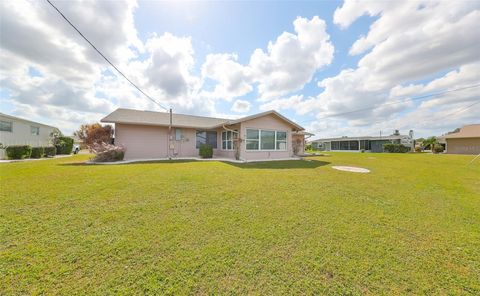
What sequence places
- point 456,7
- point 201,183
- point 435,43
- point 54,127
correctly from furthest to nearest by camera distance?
point 54,127
point 435,43
point 456,7
point 201,183

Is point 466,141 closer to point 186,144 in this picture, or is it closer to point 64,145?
point 186,144

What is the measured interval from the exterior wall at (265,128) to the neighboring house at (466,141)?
26462mm

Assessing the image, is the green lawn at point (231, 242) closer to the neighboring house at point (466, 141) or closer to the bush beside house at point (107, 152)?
the bush beside house at point (107, 152)

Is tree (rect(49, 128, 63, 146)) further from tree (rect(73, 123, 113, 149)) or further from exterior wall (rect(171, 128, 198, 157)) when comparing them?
exterior wall (rect(171, 128, 198, 157))

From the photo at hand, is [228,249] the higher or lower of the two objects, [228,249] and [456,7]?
the lower

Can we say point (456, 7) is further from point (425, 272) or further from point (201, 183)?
point (201, 183)

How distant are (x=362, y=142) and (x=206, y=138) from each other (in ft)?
107

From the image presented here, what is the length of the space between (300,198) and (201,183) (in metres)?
3.18

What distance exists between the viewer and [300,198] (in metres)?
4.69

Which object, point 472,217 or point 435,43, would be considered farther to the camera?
point 435,43

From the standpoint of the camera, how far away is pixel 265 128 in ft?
43.8

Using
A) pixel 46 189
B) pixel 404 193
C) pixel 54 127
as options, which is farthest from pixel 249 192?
pixel 54 127

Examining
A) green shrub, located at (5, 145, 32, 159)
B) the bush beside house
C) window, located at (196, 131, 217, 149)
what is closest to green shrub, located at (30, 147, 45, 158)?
green shrub, located at (5, 145, 32, 159)

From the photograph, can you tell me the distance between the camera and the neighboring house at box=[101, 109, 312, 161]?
1242 centimetres
